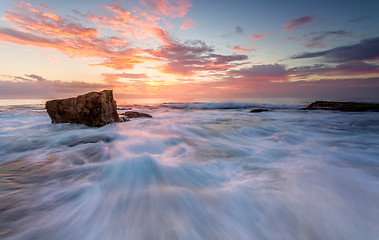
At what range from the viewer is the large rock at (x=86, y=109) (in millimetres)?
5914

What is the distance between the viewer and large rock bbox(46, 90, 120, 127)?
Answer: 5.91 m

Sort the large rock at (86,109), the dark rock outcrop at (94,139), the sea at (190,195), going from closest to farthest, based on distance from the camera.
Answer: the sea at (190,195) < the dark rock outcrop at (94,139) < the large rock at (86,109)

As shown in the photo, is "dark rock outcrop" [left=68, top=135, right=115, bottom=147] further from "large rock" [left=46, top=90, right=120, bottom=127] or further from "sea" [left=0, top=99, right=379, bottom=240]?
"large rock" [left=46, top=90, right=120, bottom=127]

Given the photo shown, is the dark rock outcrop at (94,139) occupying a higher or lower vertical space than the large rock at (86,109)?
lower

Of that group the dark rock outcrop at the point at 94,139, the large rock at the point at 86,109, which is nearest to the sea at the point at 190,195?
the dark rock outcrop at the point at 94,139

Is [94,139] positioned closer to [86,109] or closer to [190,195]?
[86,109]

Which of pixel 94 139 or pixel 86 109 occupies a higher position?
pixel 86 109

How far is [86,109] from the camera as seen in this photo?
6.06m

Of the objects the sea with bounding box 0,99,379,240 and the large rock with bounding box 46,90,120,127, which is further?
the large rock with bounding box 46,90,120,127

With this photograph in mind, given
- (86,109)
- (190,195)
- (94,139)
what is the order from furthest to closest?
(86,109)
(94,139)
(190,195)

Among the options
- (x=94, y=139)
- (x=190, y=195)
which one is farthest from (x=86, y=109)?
(x=190, y=195)

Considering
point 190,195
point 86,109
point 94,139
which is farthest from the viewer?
point 86,109

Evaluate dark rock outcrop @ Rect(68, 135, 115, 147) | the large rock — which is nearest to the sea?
dark rock outcrop @ Rect(68, 135, 115, 147)

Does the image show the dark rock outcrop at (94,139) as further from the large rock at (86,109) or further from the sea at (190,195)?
the large rock at (86,109)
